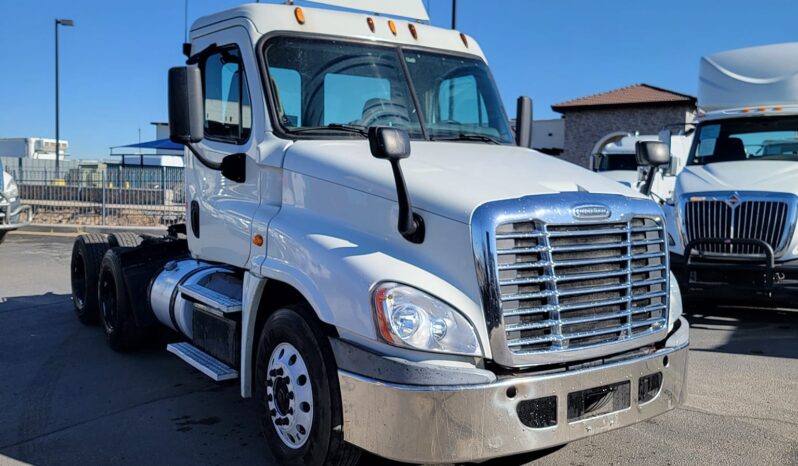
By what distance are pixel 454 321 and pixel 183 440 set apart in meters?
2.27

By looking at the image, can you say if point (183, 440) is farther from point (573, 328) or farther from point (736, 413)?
point (736, 413)

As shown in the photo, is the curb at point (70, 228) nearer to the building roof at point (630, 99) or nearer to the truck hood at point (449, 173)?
the truck hood at point (449, 173)

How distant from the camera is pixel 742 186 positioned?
8.37 meters

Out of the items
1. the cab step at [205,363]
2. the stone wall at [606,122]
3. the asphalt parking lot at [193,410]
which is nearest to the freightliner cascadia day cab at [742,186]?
the asphalt parking lot at [193,410]

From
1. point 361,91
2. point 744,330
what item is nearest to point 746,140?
point 744,330

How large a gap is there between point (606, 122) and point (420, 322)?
3039 centimetres

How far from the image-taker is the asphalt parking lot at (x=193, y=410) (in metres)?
4.37

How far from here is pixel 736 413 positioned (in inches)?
203

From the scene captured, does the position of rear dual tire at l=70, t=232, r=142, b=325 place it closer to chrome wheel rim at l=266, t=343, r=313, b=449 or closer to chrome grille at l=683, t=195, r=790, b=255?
chrome wheel rim at l=266, t=343, r=313, b=449

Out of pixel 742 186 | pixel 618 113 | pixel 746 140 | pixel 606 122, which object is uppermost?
pixel 618 113

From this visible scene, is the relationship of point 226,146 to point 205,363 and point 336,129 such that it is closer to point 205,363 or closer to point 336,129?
point 336,129

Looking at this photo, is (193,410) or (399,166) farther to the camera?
(193,410)

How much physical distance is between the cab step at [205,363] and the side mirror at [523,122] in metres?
2.62

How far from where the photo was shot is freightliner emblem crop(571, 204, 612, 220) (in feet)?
11.6
